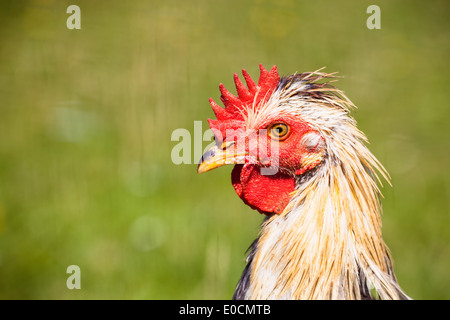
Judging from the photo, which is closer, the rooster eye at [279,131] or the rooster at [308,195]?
the rooster at [308,195]

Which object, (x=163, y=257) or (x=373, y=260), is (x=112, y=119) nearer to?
(x=163, y=257)

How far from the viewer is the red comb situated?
1.91 metres

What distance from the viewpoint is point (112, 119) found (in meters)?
4.50

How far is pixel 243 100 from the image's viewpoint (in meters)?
1.97

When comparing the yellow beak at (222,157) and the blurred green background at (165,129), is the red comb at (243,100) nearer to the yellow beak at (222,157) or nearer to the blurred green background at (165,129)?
the yellow beak at (222,157)

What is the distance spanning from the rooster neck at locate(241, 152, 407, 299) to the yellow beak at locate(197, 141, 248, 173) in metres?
0.28

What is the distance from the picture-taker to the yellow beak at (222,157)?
181 cm

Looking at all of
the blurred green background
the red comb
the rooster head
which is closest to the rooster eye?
the rooster head

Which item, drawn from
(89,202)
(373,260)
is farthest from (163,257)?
(373,260)

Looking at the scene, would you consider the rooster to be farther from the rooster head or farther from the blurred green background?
the blurred green background

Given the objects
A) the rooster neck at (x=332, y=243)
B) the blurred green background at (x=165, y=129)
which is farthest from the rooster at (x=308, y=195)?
the blurred green background at (x=165, y=129)

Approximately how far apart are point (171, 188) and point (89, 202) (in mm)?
678

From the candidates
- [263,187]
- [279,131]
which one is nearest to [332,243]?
[263,187]

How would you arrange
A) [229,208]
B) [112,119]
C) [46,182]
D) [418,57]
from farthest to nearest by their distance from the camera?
1. [418,57]
2. [112,119]
3. [46,182]
4. [229,208]
